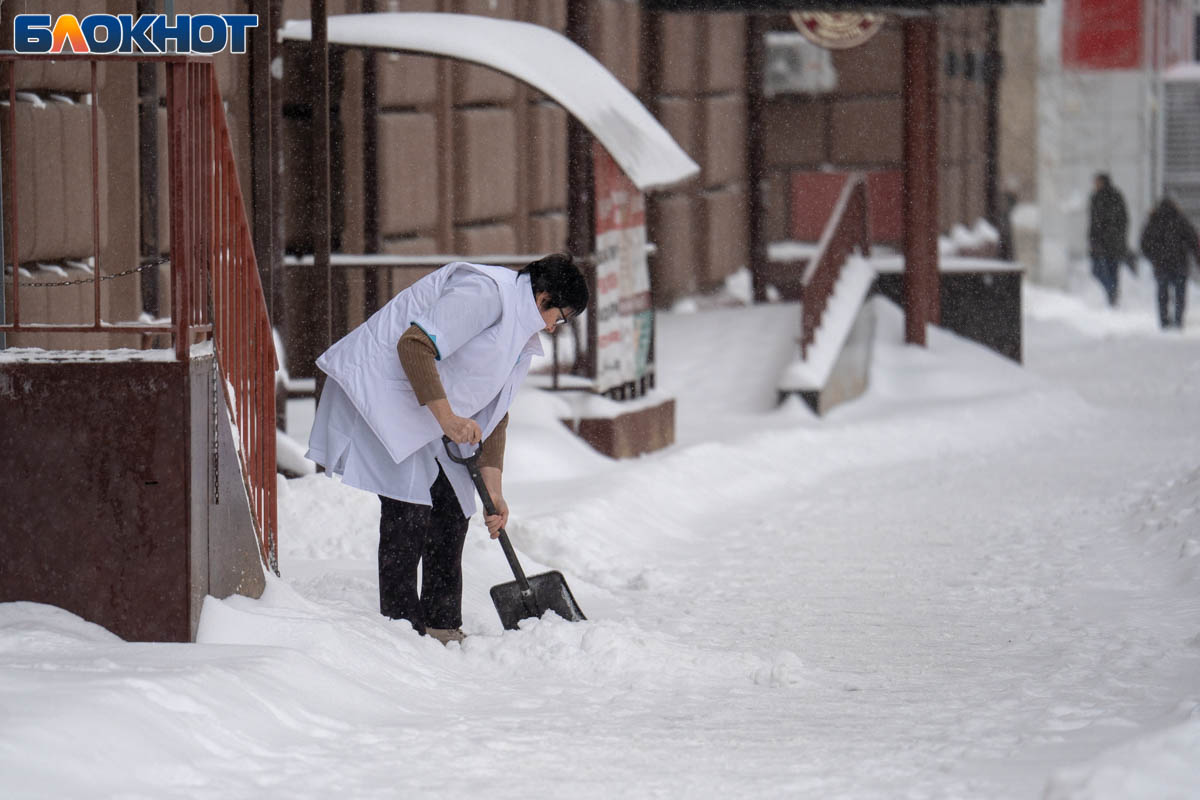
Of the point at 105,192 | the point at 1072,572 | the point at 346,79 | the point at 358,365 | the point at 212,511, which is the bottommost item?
the point at 1072,572

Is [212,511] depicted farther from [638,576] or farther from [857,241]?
[857,241]

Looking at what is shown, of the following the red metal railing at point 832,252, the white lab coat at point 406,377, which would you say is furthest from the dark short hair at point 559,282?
the red metal railing at point 832,252

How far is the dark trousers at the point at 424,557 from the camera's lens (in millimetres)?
5254

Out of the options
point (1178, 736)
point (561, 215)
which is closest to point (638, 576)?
point (1178, 736)

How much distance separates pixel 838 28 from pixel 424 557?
11.1 m

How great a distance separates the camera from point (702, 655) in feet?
17.4

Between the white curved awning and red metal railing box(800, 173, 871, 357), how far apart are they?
2591mm

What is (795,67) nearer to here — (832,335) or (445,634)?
(832,335)

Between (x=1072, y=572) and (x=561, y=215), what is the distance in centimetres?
716

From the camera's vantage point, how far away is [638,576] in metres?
6.84

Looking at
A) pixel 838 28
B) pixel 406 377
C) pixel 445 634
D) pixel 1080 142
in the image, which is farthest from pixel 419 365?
pixel 1080 142

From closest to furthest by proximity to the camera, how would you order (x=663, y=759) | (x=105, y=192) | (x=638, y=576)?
1. (x=663, y=759)
2. (x=638, y=576)
3. (x=105, y=192)

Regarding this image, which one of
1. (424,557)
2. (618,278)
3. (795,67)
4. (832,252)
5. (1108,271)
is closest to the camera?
(424,557)

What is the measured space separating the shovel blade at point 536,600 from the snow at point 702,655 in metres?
0.21
